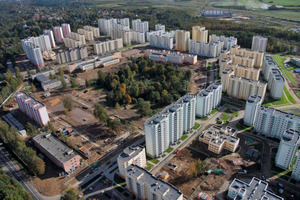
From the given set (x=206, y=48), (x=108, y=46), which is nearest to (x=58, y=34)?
(x=108, y=46)

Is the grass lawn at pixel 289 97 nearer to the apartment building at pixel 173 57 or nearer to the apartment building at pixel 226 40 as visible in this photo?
the apartment building at pixel 173 57

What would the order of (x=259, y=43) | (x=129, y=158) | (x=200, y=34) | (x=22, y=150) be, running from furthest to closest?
1. (x=200, y=34)
2. (x=259, y=43)
3. (x=22, y=150)
4. (x=129, y=158)

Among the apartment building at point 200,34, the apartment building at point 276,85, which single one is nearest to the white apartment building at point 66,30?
the apartment building at point 200,34

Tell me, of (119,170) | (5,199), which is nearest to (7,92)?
(5,199)

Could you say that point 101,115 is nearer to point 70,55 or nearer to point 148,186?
point 148,186

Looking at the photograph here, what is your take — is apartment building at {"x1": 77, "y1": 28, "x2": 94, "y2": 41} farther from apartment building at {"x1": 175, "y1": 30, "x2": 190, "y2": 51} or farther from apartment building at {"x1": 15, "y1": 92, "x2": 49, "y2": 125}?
apartment building at {"x1": 15, "y1": 92, "x2": 49, "y2": 125}

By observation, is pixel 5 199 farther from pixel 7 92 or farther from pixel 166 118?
pixel 7 92
